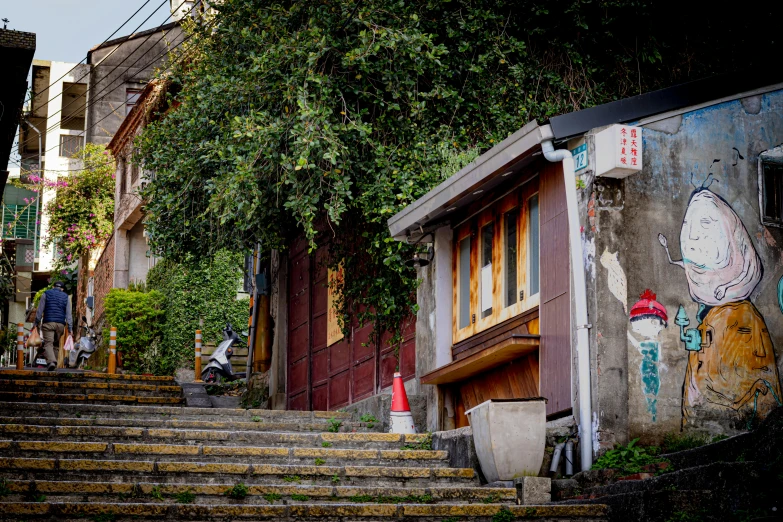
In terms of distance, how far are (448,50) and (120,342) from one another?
13.2m

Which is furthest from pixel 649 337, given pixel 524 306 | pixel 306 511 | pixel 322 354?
pixel 322 354

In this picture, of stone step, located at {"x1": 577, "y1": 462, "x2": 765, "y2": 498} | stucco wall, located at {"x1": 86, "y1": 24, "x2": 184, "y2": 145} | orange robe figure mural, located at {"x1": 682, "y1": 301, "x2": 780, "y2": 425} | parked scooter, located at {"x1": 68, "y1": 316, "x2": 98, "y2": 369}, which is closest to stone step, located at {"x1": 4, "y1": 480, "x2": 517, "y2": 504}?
stone step, located at {"x1": 577, "y1": 462, "x2": 765, "y2": 498}

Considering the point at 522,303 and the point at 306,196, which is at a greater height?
the point at 306,196

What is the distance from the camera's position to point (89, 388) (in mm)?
16641

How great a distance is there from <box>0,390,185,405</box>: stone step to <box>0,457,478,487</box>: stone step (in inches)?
231

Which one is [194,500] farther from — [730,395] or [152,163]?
[152,163]

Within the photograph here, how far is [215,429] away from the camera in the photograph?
1148 cm

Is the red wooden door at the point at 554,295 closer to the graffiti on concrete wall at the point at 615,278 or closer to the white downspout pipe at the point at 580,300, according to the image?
the white downspout pipe at the point at 580,300

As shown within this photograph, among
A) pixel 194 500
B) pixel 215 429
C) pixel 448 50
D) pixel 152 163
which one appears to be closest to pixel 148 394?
pixel 152 163

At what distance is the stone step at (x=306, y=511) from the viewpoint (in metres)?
7.64

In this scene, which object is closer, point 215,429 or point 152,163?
point 215,429

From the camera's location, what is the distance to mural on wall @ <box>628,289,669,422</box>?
32.3 feet

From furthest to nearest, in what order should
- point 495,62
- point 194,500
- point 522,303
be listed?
point 495,62
point 522,303
point 194,500

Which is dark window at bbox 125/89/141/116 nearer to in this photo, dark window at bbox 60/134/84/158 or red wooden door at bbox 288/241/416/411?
dark window at bbox 60/134/84/158
